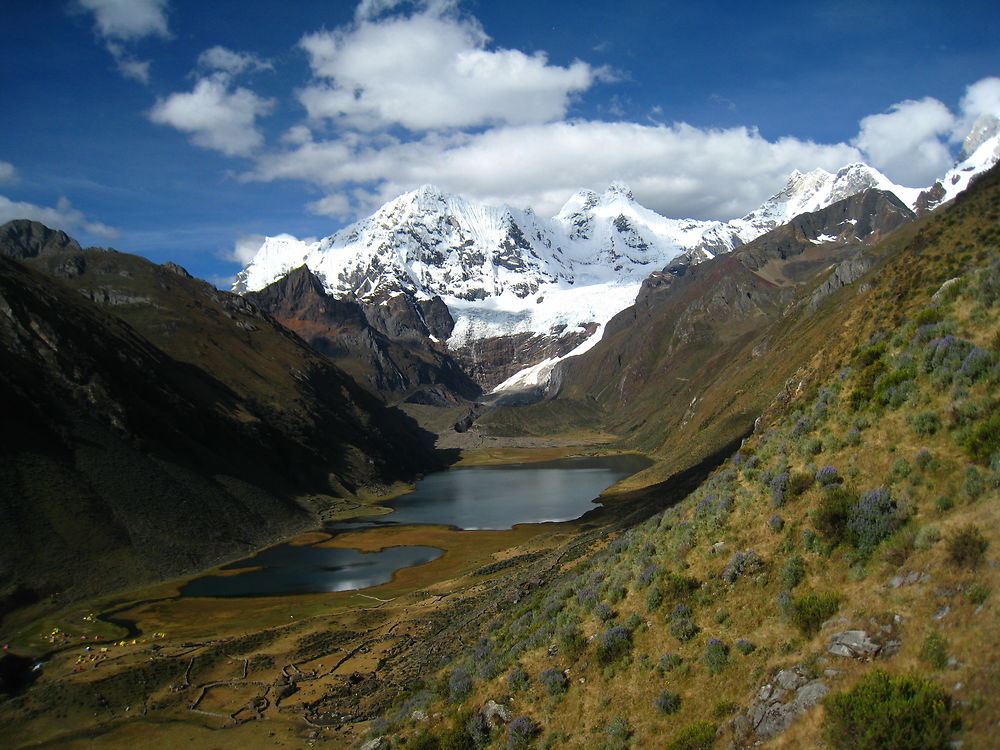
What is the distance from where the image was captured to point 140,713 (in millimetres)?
33906

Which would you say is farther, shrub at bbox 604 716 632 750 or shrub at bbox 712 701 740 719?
shrub at bbox 604 716 632 750

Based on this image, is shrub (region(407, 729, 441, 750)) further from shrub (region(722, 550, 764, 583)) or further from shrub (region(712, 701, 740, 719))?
shrub (region(722, 550, 764, 583))

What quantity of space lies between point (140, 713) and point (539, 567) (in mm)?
28744

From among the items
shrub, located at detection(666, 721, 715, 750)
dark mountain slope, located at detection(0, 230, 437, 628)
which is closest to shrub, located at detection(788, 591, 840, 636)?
shrub, located at detection(666, 721, 715, 750)

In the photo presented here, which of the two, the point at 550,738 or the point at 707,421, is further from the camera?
the point at 707,421

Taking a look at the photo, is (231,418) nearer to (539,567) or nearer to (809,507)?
(539,567)

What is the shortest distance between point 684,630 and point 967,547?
7.40 m

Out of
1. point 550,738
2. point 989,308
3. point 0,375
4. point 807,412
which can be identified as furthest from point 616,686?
point 0,375

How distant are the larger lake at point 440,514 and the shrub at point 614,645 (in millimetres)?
47842

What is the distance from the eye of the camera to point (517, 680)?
67.7 ft

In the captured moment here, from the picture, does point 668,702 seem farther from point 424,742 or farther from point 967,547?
point 424,742

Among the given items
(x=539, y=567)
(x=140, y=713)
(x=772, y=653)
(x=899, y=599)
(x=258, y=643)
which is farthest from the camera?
(x=539, y=567)

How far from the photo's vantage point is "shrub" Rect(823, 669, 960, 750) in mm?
10117

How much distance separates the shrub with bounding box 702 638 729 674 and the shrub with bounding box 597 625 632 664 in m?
3.02
